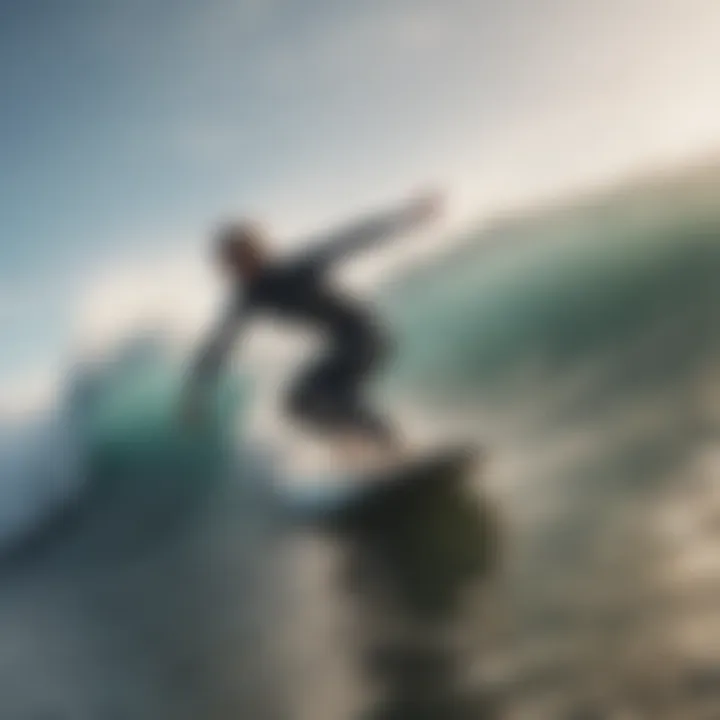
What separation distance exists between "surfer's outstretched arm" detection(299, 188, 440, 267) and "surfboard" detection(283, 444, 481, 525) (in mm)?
414

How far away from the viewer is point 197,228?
2.01 metres

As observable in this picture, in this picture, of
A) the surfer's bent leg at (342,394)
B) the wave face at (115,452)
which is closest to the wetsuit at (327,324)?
the surfer's bent leg at (342,394)

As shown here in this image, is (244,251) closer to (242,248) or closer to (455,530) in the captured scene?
(242,248)

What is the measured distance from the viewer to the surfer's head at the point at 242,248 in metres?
1.93

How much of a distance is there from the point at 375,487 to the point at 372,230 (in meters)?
0.48

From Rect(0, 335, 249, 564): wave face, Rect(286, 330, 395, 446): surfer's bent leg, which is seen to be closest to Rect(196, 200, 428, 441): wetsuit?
Rect(286, 330, 395, 446): surfer's bent leg

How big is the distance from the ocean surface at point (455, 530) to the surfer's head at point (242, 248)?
8.8 inches

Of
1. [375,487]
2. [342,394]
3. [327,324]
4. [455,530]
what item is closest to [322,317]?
[327,324]

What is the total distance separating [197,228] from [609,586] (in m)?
1.03

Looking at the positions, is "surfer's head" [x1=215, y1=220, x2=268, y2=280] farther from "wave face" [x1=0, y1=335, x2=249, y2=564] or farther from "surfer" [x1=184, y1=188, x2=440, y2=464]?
"wave face" [x1=0, y1=335, x2=249, y2=564]

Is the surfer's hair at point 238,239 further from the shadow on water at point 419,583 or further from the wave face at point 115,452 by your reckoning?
the shadow on water at point 419,583

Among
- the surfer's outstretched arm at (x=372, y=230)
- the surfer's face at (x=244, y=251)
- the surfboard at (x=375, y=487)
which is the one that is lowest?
the surfboard at (x=375, y=487)

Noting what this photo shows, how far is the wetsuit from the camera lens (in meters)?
1.85

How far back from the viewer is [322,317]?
1.91 meters
